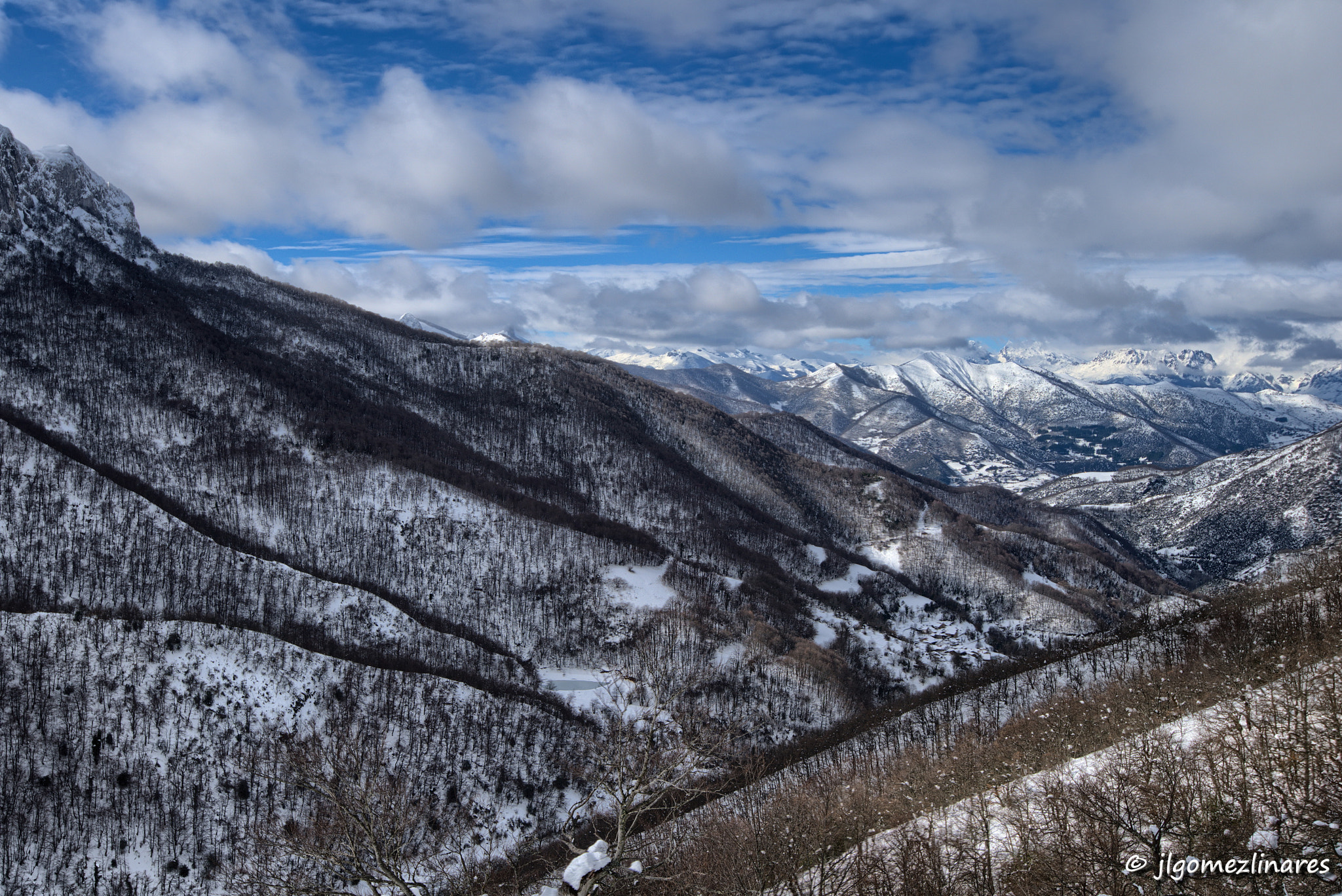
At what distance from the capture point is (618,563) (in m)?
163

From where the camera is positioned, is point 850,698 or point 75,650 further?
point 850,698

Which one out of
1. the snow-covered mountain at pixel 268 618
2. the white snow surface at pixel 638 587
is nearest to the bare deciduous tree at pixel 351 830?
the snow-covered mountain at pixel 268 618

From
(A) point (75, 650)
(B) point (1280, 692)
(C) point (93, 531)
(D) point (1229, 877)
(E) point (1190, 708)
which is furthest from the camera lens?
(C) point (93, 531)

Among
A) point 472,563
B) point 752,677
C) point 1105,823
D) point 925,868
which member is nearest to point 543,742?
point 752,677

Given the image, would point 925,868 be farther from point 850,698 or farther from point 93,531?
point 93,531

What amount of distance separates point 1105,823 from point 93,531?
495 feet

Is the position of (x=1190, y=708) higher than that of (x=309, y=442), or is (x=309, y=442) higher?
Result: (x=309, y=442)

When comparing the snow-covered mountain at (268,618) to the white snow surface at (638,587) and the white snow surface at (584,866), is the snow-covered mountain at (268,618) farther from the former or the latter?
the white snow surface at (584,866)

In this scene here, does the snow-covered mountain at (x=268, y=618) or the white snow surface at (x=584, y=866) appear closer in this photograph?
the white snow surface at (x=584, y=866)

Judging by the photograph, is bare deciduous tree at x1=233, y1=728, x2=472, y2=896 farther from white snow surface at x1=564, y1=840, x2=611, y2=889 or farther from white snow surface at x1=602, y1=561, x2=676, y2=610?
white snow surface at x1=602, y1=561, x2=676, y2=610

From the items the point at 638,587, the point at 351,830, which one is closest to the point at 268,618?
the point at 638,587

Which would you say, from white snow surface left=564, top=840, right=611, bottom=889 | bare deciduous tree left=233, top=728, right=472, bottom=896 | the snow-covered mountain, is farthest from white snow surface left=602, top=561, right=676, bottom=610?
white snow surface left=564, top=840, right=611, bottom=889

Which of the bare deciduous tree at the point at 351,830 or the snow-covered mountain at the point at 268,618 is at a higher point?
the snow-covered mountain at the point at 268,618

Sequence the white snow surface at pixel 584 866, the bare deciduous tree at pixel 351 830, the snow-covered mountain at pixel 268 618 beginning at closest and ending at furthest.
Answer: the white snow surface at pixel 584 866 → the bare deciduous tree at pixel 351 830 → the snow-covered mountain at pixel 268 618
